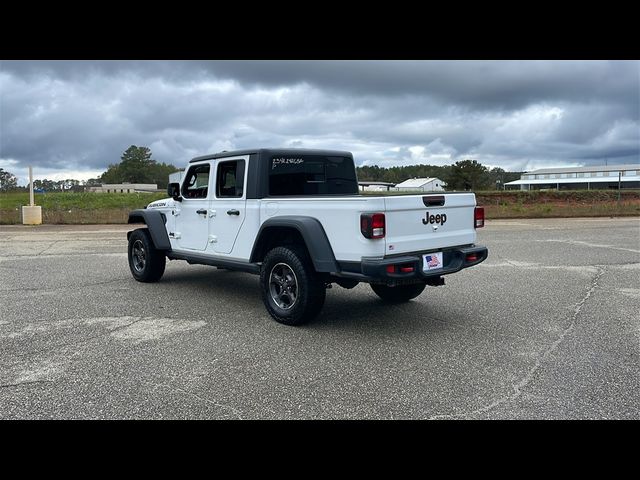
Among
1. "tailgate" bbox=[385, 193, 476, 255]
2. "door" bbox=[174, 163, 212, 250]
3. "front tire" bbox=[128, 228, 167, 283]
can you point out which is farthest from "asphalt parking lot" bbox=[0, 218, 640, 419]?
"tailgate" bbox=[385, 193, 476, 255]

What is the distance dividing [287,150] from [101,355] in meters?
3.33

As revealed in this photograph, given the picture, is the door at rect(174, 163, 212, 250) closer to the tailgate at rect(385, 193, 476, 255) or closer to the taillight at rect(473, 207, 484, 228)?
the tailgate at rect(385, 193, 476, 255)

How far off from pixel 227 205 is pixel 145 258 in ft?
7.97

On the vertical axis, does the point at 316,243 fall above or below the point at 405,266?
above

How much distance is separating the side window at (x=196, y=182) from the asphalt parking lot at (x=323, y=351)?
1.49 metres

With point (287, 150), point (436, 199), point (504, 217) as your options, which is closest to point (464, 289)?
point (436, 199)

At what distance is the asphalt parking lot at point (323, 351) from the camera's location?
3654 millimetres

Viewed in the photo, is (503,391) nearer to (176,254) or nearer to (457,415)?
(457,415)

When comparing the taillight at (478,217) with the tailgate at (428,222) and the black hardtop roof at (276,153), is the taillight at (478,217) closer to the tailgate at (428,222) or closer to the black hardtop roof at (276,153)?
the tailgate at (428,222)

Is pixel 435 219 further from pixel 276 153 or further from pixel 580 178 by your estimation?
pixel 580 178

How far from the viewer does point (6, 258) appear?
11.4 m

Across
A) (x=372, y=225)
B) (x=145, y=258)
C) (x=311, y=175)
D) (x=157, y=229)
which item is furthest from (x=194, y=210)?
(x=372, y=225)

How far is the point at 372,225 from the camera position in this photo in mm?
4906

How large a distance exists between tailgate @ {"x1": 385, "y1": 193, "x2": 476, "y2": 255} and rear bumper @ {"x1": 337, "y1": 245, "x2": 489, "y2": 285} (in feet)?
0.35
